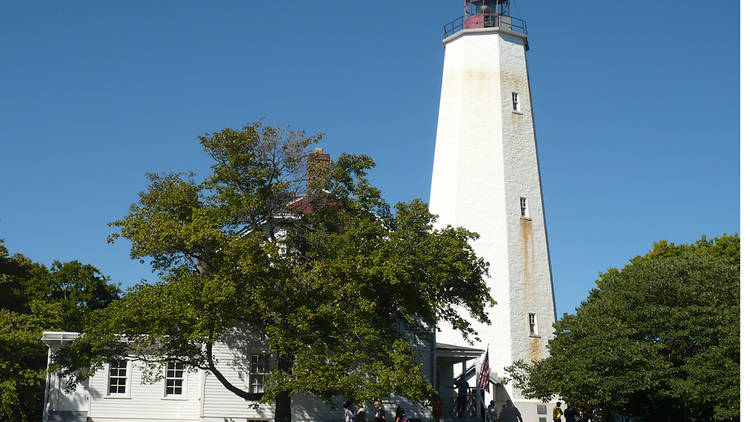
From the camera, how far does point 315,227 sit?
28.7m

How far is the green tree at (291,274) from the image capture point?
2481 cm

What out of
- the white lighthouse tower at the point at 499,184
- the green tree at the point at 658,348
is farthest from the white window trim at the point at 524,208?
the green tree at the point at 658,348

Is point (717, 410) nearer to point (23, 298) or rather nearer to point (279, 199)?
point (279, 199)

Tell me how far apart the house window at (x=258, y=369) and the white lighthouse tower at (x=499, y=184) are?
11923mm

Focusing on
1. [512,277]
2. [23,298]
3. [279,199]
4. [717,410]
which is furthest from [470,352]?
[23,298]

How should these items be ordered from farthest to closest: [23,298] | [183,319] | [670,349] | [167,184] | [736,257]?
[736,257]
[23,298]
[670,349]
[167,184]
[183,319]

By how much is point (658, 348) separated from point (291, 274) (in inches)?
584

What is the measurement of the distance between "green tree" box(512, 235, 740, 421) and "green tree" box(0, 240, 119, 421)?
18.0m

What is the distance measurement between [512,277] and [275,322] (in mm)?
17248

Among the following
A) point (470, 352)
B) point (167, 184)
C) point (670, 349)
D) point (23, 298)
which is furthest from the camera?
point (23, 298)

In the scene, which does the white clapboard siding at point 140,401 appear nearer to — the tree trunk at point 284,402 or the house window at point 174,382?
the house window at point 174,382

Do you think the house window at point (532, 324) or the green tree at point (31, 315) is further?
the house window at point (532, 324)

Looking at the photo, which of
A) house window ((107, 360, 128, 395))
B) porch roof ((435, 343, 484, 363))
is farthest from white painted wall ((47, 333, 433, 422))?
porch roof ((435, 343, 484, 363))

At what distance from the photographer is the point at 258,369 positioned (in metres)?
31.3
